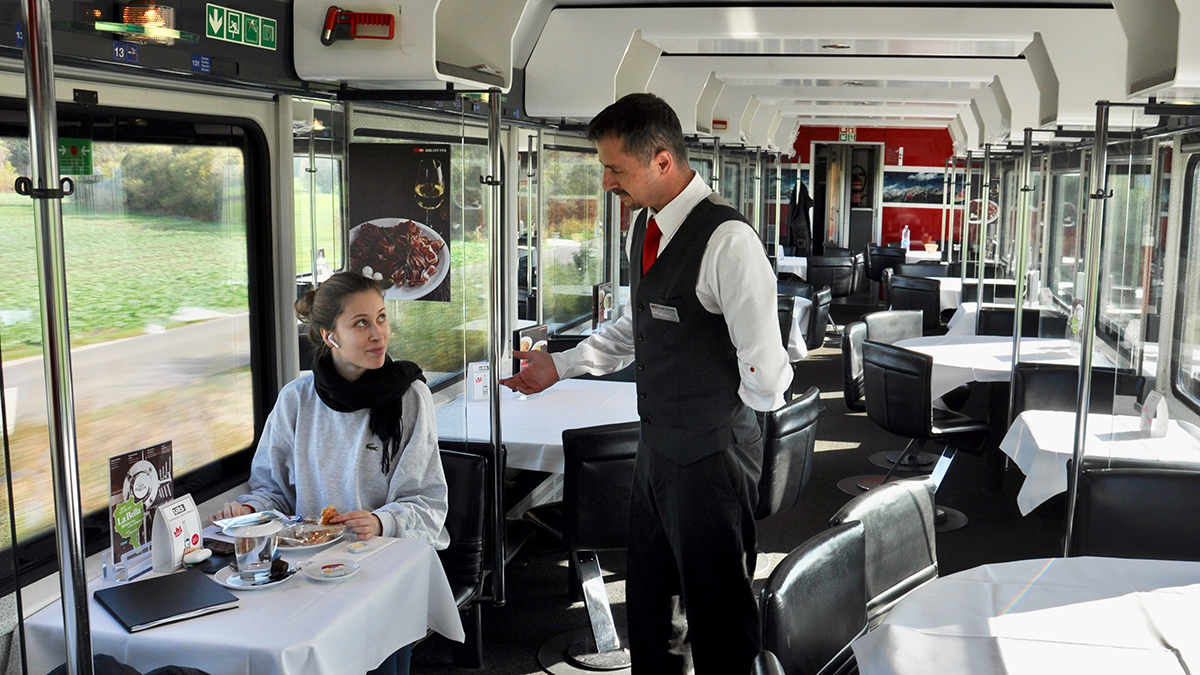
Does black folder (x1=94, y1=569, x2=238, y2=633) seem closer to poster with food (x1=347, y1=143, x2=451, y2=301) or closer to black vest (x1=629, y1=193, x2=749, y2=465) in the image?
black vest (x1=629, y1=193, x2=749, y2=465)

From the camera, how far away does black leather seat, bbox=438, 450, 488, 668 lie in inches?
134

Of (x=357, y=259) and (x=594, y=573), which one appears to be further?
(x=594, y=573)

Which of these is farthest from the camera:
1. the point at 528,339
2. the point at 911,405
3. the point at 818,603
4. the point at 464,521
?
the point at 911,405

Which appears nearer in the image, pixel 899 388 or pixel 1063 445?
pixel 1063 445

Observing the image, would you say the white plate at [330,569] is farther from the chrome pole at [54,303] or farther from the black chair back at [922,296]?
the black chair back at [922,296]

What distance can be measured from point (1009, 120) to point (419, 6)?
19.0 ft

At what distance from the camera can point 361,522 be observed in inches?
111

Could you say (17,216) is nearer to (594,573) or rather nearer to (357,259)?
(357,259)

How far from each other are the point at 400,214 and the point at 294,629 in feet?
5.57

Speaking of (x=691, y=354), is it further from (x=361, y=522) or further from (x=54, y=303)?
(x=54, y=303)

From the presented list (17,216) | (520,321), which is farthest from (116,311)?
(520,321)

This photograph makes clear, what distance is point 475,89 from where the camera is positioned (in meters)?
3.54

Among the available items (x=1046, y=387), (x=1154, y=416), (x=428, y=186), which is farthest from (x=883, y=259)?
(x=428, y=186)

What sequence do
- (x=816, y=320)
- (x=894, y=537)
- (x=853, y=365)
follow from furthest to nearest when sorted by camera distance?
(x=816, y=320) < (x=853, y=365) < (x=894, y=537)
